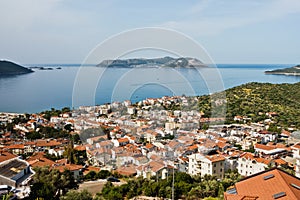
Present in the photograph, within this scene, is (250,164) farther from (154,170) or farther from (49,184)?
(49,184)

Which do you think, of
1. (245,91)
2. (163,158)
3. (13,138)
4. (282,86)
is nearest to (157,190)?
(163,158)

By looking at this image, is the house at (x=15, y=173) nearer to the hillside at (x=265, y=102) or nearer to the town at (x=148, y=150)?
the town at (x=148, y=150)

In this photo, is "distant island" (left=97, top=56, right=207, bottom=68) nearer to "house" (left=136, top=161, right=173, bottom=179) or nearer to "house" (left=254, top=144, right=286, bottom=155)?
"house" (left=136, top=161, right=173, bottom=179)

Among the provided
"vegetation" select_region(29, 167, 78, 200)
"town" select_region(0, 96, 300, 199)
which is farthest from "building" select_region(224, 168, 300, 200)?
"vegetation" select_region(29, 167, 78, 200)

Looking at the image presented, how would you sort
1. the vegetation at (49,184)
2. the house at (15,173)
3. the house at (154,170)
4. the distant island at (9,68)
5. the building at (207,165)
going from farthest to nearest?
1. the distant island at (9,68)
2. the building at (207,165)
3. the house at (154,170)
4. the house at (15,173)
5. the vegetation at (49,184)

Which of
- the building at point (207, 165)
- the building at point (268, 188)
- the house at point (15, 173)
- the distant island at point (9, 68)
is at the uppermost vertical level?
the distant island at point (9, 68)

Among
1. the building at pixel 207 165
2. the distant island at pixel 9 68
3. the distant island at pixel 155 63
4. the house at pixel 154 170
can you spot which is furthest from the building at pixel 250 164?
the distant island at pixel 9 68

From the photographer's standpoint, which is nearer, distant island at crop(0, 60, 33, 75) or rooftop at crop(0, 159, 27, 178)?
rooftop at crop(0, 159, 27, 178)
